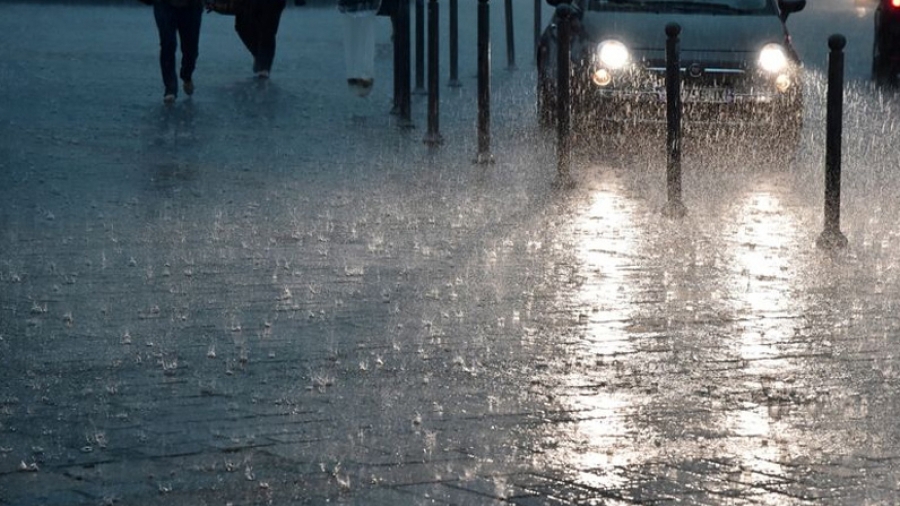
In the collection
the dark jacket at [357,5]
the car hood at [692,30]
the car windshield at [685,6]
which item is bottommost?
the dark jacket at [357,5]

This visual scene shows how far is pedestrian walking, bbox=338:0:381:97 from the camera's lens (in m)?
16.8

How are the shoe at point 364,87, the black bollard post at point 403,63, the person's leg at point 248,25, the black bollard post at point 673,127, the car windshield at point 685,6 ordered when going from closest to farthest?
the black bollard post at point 673,127
the car windshield at point 685,6
the black bollard post at point 403,63
the shoe at point 364,87
the person's leg at point 248,25

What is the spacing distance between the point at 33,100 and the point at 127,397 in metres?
11.2

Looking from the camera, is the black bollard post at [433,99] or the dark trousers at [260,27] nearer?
the black bollard post at [433,99]

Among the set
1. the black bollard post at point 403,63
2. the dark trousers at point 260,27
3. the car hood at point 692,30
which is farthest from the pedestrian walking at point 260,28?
the car hood at point 692,30

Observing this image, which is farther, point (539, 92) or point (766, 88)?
point (539, 92)

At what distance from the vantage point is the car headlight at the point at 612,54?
1338 cm

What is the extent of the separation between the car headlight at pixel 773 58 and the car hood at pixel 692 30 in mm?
66

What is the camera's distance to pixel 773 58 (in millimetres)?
13602

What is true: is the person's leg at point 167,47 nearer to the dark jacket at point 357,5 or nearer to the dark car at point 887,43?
the dark jacket at point 357,5

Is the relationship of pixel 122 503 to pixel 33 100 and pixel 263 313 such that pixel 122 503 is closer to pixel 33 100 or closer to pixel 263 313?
pixel 263 313

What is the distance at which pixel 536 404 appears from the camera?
6191mm

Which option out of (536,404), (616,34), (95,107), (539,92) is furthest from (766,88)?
(536,404)

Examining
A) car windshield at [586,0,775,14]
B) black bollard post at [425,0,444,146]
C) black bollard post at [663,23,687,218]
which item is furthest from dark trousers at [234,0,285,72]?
black bollard post at [663,23,687,218]
